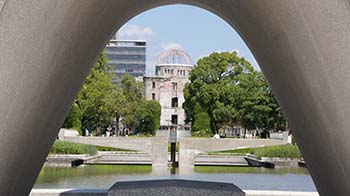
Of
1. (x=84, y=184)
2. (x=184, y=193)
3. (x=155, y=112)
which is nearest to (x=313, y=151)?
(x=184, y=193)

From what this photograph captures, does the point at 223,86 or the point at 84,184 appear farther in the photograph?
the point at 223,86

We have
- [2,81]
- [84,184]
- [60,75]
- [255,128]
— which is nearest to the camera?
[2,81]

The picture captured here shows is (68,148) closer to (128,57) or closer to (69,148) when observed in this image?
(69,148)

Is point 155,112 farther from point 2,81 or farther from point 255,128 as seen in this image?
point 2,81

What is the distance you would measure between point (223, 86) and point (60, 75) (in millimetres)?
36517

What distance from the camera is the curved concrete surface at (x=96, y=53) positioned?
4.01 meters

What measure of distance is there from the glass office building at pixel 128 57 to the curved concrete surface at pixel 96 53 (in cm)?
9951

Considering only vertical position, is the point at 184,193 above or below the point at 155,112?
below

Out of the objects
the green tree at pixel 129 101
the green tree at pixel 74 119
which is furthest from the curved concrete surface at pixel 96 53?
the green tree at pixel 129 101

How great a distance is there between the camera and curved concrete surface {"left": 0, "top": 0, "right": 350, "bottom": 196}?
13.2ft

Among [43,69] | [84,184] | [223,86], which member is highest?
[223,86]

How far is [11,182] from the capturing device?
540 cm

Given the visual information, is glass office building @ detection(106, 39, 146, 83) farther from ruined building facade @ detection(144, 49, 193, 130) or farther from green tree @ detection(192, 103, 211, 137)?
green tree @ detection(192, 103, 211, 137)

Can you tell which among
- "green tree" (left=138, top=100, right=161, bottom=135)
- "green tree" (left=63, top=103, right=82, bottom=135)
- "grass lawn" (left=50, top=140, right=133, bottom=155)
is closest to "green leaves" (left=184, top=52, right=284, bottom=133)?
"green tree" (left=138, top=100, right=161, bottom=135)
